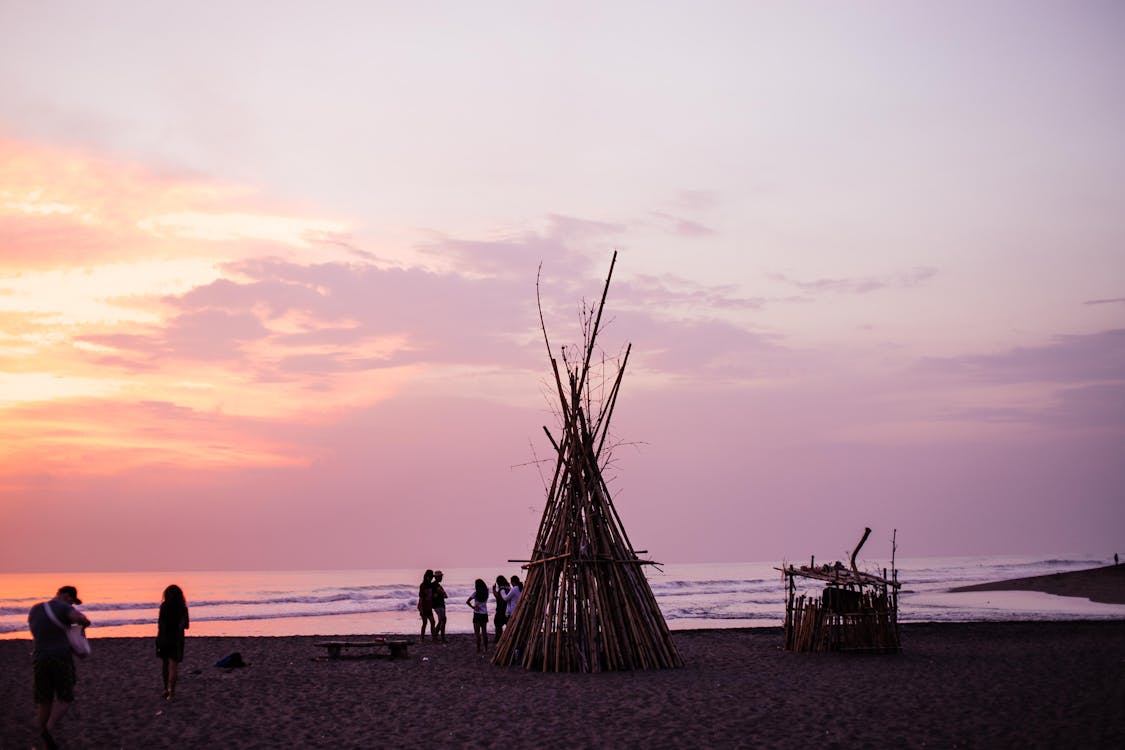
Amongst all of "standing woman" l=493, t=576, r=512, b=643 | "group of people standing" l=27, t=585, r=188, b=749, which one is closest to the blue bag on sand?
"standing woman" l=493, t=576, r=512, b=643

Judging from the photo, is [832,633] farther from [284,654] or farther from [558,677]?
[284,654]

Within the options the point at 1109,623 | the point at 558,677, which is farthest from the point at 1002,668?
the point at 1109,623

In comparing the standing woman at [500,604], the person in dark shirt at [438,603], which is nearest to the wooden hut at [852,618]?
the standing woman at [500,604]

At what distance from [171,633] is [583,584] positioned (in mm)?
5111

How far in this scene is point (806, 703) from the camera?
433 inches

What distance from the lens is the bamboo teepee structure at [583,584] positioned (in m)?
13.4

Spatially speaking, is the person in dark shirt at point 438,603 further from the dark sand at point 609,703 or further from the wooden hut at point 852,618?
the wooden hut at point 852,618

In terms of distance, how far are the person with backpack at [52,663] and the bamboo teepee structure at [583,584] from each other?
20.7 ft

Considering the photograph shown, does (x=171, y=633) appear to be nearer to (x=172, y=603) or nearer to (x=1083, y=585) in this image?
(x=172, y=603)

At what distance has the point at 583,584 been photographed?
524 inches

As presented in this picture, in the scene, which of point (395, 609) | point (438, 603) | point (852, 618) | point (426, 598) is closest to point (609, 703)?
point (852, 618)

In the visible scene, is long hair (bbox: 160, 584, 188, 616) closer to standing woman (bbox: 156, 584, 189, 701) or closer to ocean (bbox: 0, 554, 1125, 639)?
standing woman (bbox: 156, 584, 189, 701)

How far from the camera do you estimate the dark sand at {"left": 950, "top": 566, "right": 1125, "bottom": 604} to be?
3541 cm

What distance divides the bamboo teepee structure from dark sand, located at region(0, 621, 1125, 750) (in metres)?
0.42
